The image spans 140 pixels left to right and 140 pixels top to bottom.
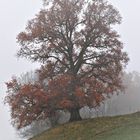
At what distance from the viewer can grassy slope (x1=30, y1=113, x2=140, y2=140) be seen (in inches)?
1257

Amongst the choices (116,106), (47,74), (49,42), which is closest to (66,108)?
(47,74)

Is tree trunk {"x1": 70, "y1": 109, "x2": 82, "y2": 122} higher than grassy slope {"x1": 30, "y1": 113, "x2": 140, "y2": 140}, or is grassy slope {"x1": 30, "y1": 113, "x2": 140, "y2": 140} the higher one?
tree trunk {"x1": 70, "y1": 109, "x2": 82, "y2": 122}

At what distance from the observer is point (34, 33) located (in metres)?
44.5

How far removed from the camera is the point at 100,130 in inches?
1422

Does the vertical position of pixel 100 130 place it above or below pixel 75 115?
below

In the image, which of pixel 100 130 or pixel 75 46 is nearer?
pixel 100 130

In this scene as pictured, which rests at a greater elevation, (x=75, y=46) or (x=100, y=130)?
(x=75, y=46)

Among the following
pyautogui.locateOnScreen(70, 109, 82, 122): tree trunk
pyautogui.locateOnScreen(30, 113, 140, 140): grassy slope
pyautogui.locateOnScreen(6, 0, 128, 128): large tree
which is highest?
pyautogui.locateOnScreen(6, 0, 128, 128): large tree

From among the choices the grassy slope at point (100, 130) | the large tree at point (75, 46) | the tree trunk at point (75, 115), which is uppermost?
the large tree at point (75, 46)

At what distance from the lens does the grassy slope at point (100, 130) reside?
3193cm

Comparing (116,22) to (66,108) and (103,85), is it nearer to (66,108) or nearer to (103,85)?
(103,85)

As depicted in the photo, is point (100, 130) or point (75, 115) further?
point (75, 115)

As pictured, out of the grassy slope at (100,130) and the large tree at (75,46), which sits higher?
the large tree at (75,46)

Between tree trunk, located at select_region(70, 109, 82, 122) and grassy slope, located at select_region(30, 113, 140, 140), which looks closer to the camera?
grassy slope, located at select_region(30, 113, 140, 140)
